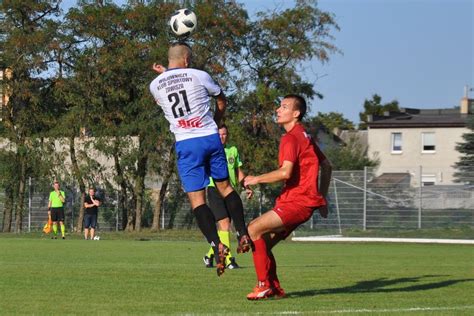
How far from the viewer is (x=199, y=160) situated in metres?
10.6

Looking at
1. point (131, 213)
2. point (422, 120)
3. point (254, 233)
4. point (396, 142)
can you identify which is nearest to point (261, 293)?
point (254, 233)

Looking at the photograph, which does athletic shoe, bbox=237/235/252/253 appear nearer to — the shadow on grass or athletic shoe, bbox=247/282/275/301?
athletic shoe, bbox=247/282/275/301

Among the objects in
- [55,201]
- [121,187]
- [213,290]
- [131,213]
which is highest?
[121,187]

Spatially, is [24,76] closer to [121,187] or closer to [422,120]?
[121,187]

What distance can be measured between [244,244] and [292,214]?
586 mm

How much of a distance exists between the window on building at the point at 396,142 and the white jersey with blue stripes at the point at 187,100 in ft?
259

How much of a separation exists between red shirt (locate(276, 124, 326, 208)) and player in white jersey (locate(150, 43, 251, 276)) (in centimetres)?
60

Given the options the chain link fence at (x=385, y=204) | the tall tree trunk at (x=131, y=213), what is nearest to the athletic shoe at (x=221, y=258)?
the chain link fence at (x=385, y=204)

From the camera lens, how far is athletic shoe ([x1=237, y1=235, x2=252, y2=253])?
33.1 ft

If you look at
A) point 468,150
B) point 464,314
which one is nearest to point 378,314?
point 464,314

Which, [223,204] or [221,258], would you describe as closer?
[221,258]

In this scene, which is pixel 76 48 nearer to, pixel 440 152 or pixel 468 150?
pixel 468 150

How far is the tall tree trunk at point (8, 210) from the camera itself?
1900 inches

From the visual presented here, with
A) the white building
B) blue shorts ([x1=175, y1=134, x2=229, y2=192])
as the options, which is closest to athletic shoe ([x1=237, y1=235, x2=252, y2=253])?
blue shorts ([x1=175, y1=134, x2=229, y2=192])
